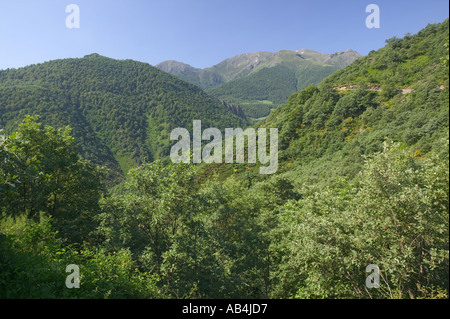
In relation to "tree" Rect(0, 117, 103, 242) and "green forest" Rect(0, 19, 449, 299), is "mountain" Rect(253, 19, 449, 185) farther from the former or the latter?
"tree" Rect(0, 117, 103, 242)

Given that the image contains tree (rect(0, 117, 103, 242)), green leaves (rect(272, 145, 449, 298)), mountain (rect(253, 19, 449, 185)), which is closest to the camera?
→ green leaves (rect(272, 145, 449, 298))

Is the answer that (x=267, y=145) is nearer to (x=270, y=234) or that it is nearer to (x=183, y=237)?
(x=270, y=234)

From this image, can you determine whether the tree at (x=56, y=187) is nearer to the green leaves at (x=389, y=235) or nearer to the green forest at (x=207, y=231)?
the green forest at (x=207, y=231)

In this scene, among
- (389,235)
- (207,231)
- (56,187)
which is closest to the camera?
(389,235)

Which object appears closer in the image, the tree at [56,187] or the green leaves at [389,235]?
the green leaves at [389,235]

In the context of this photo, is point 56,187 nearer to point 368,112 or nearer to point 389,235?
point 389,235

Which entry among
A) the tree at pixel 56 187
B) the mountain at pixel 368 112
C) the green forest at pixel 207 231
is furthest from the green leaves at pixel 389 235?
the mountain at pixel 368 112

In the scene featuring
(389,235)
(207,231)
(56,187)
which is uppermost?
(56,187)

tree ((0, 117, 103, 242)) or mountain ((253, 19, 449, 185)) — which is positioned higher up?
mountain ((253, 19, 449, 185))

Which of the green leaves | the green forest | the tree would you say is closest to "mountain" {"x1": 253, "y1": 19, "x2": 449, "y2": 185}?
the green forest

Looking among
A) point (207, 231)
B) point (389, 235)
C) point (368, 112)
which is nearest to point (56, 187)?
point (207, 231)

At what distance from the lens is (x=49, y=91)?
182 metres
